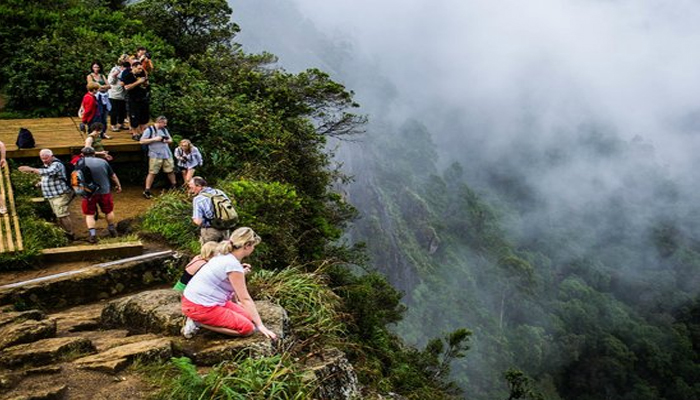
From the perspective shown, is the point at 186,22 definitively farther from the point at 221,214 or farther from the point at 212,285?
the point at 212,285

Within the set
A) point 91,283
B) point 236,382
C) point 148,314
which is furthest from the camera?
point 91,283

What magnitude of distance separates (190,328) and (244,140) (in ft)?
23.9

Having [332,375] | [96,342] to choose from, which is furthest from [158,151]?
[332,375]

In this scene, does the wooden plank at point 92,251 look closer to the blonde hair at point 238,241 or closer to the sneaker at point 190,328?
the sneaker at point 190,328

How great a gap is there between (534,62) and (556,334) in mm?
131463

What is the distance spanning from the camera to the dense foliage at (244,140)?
7.01 m

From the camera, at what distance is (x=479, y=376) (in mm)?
59562

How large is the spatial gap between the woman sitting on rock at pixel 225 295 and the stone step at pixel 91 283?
98.3 inches

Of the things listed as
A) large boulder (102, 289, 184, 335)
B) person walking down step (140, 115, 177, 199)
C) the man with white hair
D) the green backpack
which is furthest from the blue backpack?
large boulder (102, 289, 184, 335)

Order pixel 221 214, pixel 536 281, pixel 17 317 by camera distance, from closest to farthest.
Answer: pixel 17 317, pixel 221 214, pixel 536 281

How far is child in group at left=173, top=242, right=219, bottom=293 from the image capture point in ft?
18.3

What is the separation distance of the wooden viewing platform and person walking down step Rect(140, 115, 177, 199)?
117cm

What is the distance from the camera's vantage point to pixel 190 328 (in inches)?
212

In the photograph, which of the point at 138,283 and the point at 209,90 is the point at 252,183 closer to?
the point at 138,283
